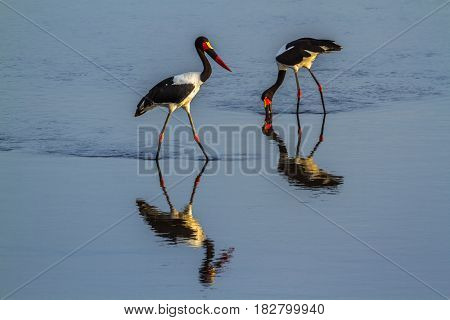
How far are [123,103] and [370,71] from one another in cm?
536

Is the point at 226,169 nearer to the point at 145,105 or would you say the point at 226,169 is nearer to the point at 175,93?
the point at 175,93

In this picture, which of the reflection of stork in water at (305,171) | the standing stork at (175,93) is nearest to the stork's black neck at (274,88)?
the reflection of stork in water at (305,171)

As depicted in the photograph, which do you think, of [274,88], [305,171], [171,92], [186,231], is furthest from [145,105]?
[274,88]

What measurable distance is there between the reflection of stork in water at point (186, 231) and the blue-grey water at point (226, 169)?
0.09ft

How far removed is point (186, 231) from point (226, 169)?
2.62 m

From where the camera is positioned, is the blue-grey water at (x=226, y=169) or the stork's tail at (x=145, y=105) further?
the stork's tail at (x=145, y=105)

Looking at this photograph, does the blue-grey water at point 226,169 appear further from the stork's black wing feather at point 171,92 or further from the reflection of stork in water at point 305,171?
the stork's black wing feather at point 171,92

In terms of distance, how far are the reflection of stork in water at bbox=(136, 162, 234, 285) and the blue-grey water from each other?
0.09 feet

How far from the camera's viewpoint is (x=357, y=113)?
16641 mm

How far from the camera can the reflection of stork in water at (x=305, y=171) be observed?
12828 millimetres

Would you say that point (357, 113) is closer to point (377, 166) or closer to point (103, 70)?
point (377, 166)

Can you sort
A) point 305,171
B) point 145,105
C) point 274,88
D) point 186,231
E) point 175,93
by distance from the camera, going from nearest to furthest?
point 186,231
point 305,171
point 175,93
point 145,105
point 274,88

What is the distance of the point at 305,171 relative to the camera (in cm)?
1350
